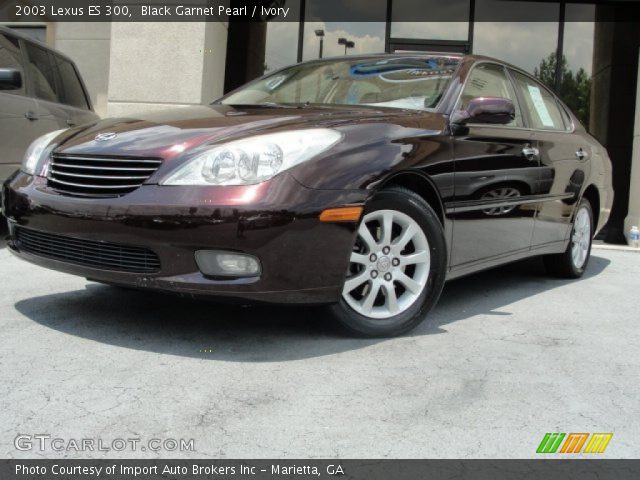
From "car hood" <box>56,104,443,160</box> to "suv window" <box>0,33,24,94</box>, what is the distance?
287 centimetres

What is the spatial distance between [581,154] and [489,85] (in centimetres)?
124

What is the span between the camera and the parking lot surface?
2.26 meters

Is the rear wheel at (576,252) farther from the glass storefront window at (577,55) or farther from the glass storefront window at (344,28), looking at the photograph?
the glass storefront window at (344,28)

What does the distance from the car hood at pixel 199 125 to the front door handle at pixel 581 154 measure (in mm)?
1847

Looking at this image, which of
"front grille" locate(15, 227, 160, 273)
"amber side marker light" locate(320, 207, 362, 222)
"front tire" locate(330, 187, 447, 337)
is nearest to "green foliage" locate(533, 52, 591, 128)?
"front tire" locate(330, 187, 447, 337)

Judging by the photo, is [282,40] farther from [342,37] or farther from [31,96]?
[31,96]

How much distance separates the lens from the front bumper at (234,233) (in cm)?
288

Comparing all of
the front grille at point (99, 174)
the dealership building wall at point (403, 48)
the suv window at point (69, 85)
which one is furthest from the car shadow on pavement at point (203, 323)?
the dealership building wall at point (403, 48)

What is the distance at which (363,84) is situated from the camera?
4.07 meters

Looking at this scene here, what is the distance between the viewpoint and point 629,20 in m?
9.98

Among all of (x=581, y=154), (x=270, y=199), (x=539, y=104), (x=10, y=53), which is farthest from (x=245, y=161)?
(x=10, y=53)

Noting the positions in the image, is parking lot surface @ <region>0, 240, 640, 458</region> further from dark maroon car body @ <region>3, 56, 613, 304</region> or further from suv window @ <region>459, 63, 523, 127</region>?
suv window @ <region>459, 63, 523, 127</region>

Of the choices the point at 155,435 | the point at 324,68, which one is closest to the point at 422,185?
the point at 324,68

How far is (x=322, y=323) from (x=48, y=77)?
13.8 feet
